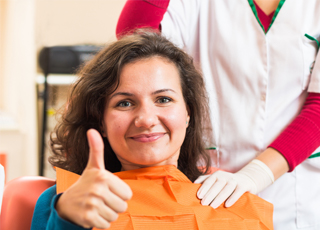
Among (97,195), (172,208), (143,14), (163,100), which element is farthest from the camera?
(143,14)

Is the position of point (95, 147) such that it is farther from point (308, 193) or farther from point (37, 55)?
point (37, 55)

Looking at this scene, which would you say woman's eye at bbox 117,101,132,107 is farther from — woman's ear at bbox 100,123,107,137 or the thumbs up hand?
the thumbs up hand

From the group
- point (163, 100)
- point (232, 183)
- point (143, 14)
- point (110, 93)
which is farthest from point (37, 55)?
point (232, 183)

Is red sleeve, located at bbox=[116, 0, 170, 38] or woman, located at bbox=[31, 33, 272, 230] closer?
woman, located at bbox=[31, 33, 272, 230]

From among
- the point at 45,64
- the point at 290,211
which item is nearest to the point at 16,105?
the point at 45,64

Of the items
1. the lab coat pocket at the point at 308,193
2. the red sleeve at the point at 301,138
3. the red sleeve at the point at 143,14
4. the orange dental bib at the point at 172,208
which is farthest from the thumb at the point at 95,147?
the lab coat pocket at the point at 308,193

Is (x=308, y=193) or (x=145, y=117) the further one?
(x=308, y=193)

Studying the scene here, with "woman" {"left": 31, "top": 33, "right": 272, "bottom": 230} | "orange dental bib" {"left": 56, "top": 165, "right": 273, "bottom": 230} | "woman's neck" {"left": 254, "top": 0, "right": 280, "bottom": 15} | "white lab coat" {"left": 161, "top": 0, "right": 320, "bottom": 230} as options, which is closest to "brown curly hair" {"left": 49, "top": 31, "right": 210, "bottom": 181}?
"woman" {"left": 31, "top": 33, "right": 272, "bottom": 230}

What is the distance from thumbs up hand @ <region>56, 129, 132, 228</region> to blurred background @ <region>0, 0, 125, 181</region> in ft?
9.44

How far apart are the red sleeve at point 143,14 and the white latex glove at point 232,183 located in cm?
63

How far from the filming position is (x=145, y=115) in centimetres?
115

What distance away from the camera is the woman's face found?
3.84ft

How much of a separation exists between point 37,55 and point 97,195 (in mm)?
3135

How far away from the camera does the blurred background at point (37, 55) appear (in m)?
3.62
